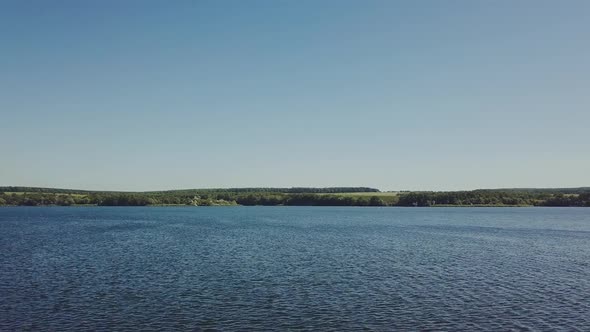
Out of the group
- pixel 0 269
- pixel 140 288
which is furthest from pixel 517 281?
pixel 0 269

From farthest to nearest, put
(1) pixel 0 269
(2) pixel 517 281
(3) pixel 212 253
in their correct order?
(3) pixel 212 253 < (1) pixel 0 269 < (2) pixel 517 281

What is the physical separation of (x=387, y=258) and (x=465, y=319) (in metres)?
26.6

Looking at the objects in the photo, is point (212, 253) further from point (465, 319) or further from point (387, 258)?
point (465, 319)

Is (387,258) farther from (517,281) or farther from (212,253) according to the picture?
(212,253)

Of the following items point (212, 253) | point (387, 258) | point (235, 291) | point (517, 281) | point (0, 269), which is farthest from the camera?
point (212, 253)

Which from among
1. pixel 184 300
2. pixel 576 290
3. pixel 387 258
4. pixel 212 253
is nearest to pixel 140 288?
pixel 184 300

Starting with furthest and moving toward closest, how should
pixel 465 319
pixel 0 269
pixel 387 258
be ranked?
pixel 387 258, pixel 0 269, pixel 465 319

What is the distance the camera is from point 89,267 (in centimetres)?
4800

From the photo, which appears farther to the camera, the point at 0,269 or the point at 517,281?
the point at 0,269

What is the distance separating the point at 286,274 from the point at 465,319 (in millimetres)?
18702

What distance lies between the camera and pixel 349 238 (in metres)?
81.5

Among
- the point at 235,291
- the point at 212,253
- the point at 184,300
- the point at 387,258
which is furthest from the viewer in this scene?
the point at 212,253

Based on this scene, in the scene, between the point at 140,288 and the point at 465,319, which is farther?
the point at 140,288

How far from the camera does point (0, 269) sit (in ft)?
151
